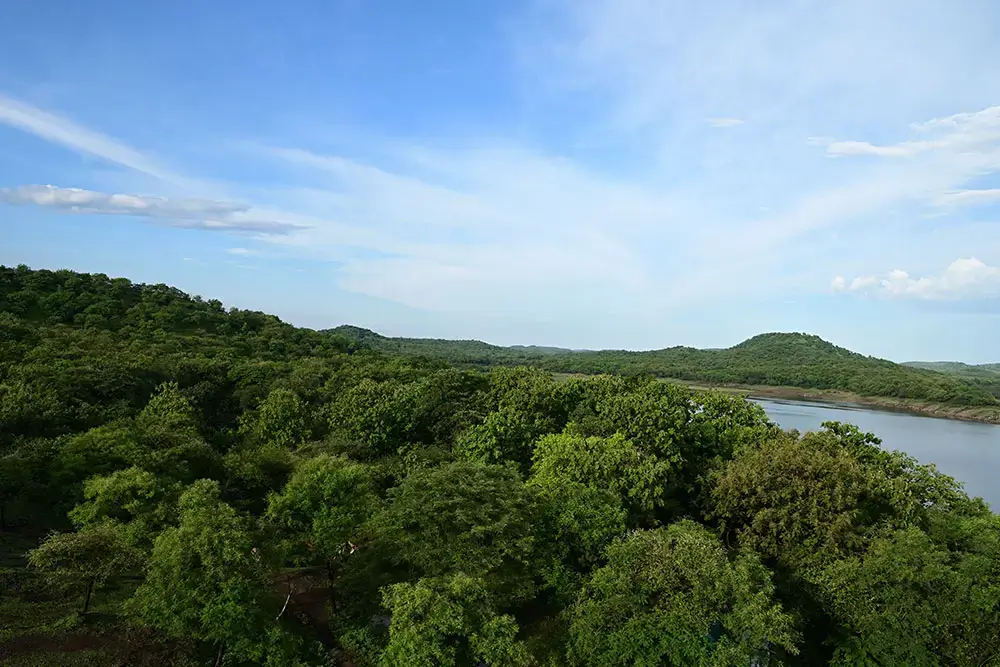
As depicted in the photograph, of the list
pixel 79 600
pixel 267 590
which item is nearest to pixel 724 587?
pixel 267 590

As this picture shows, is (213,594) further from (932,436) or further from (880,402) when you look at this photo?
(880,402)

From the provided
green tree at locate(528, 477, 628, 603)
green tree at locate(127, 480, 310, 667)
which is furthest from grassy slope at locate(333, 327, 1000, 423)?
green tree at locate(127, 480, 310, 667)

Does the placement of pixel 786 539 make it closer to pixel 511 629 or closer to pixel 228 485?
pixel 511 629

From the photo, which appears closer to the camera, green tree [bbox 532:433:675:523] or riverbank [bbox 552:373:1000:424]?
green tree [bbox 532:433:675:523]

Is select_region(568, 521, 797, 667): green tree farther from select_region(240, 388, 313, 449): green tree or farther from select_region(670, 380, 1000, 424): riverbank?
select_region(670, 380, 1000, 424): riverbank

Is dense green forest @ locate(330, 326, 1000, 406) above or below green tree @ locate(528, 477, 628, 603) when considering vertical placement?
above

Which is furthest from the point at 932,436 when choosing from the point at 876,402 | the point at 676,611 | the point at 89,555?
the point at 89,555
